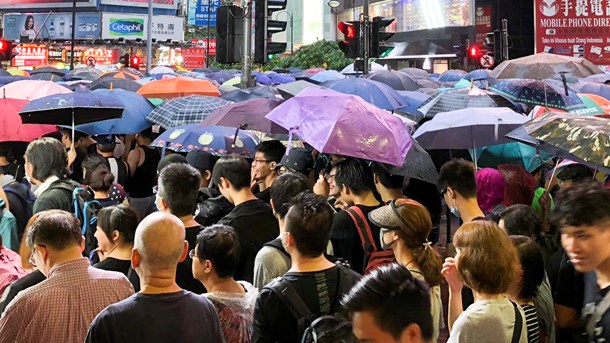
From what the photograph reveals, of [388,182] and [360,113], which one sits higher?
[360,113]

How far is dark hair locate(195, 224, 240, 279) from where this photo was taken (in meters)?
4.98

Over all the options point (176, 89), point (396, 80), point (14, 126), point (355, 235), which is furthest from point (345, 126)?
point (396, 80)

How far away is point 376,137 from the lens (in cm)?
752

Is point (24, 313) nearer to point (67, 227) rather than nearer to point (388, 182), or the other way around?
point (67, 227)

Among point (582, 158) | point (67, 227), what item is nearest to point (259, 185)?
point (582, 158)

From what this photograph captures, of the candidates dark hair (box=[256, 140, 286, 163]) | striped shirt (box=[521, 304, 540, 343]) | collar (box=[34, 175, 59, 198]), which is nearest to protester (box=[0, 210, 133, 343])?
striped shirt (box=[521, 304, 540, 343])

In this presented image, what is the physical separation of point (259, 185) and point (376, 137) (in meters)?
1.65

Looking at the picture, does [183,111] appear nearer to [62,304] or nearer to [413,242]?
[413,242]

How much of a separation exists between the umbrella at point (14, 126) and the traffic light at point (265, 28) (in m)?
6.03

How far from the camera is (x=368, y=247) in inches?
245

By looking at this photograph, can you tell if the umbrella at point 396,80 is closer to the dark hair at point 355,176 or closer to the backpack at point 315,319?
the dark hair at point 355,176

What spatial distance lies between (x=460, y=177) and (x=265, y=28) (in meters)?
10.1

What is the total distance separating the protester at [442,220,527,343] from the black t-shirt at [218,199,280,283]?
220 cm

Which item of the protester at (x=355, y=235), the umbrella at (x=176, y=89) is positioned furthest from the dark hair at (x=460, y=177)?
the umbrella at (x=176, y=89)
